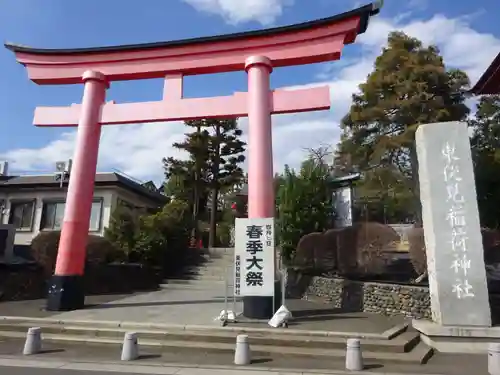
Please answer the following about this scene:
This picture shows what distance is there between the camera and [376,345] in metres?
7.32

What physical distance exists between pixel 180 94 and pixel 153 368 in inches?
304

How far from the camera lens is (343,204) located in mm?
21859

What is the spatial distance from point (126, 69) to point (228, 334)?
8735 millimetres

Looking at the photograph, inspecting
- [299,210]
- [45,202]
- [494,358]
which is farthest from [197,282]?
[494,358]

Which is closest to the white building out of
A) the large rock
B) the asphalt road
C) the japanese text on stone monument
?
the large rock

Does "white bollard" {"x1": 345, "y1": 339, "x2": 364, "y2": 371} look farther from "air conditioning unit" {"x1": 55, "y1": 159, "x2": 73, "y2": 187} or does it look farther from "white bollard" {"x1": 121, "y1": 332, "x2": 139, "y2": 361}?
"air conditioning unit" {"x1": 55, "y1": 159, "x2": 73, "y2": 187}

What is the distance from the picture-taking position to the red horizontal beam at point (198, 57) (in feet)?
34.7

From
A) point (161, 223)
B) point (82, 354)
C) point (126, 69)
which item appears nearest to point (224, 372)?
point (82, 354)

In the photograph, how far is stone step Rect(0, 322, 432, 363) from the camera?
7246mm

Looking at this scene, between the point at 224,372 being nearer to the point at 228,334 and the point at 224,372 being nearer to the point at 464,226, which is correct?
the point at 228,334

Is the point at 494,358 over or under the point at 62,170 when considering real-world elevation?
under

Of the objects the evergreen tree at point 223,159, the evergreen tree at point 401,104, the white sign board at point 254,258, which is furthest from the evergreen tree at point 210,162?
the white sign board at point 254,258

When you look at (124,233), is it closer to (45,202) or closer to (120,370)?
(45,202)

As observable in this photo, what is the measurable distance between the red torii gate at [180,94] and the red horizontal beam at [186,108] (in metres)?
0.03
